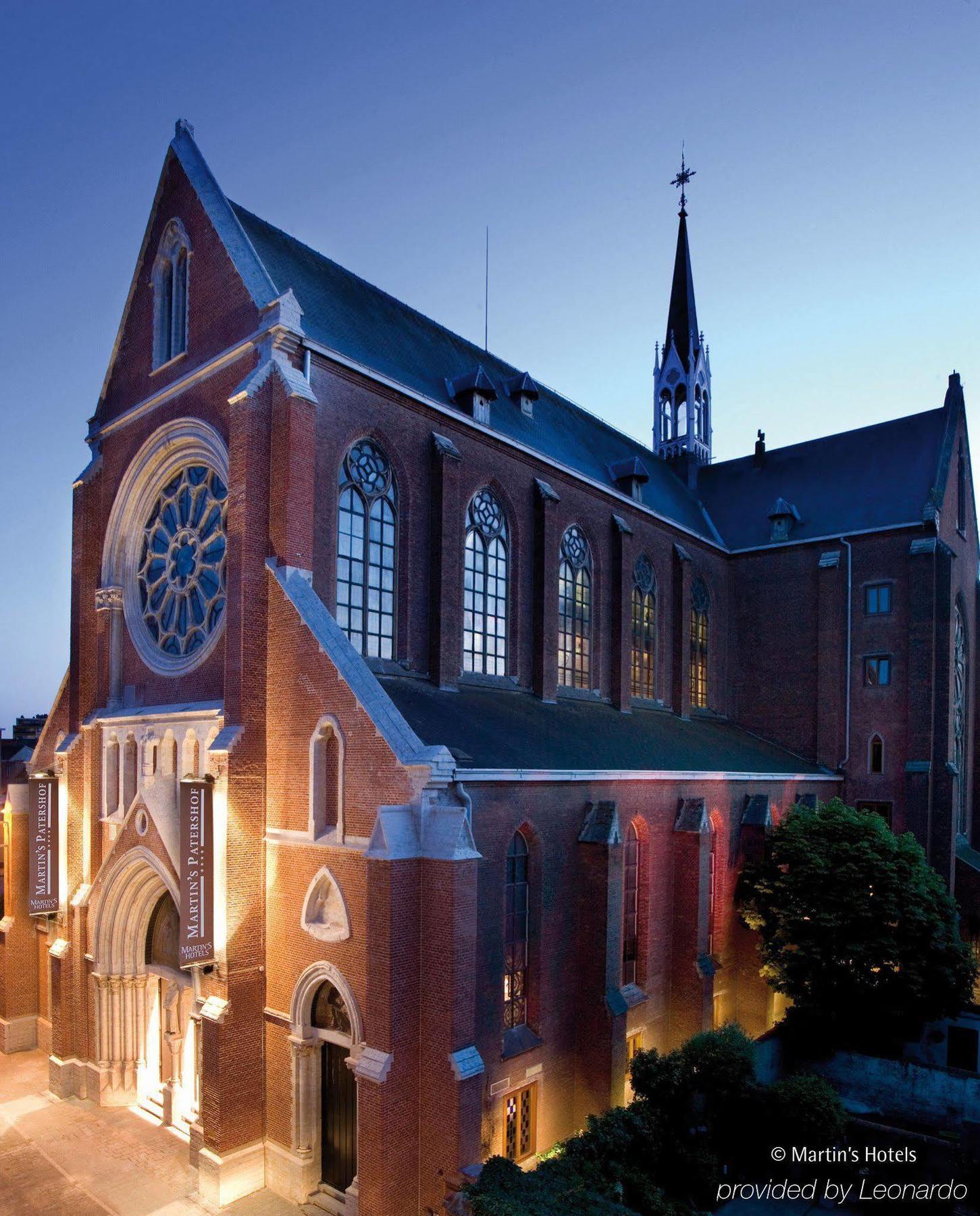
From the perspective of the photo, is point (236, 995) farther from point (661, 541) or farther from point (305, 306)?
point (661, 541)

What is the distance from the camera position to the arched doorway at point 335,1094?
14570 mm

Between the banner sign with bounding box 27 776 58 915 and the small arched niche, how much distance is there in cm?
891

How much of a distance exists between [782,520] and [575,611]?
489 inches

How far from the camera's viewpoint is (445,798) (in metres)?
13.6

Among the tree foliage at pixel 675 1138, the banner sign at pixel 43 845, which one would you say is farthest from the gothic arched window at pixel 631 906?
the banner sign at pixel 43 845

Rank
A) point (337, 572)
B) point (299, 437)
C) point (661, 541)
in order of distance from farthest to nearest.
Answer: point (661, 541), point (337, 572), point (299, 437)

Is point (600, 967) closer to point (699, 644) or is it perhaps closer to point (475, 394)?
point (475, 394)

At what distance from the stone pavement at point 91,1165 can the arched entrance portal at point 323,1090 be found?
743 millimetres

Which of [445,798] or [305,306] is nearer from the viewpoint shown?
[445,798]

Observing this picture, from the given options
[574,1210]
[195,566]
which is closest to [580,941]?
[574,1210]

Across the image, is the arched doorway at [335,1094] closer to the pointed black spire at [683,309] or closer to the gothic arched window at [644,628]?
the gothic arched window at [644,628]

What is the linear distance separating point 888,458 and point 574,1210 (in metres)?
28.9

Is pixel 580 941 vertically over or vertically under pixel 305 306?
under

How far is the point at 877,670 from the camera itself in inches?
1179
